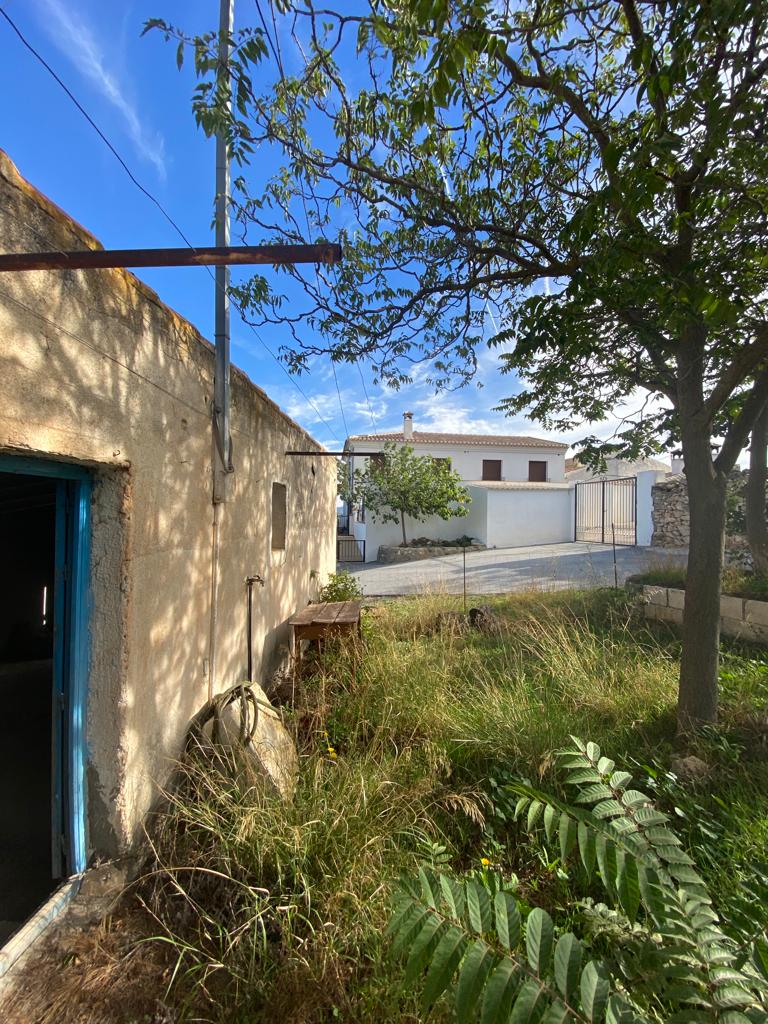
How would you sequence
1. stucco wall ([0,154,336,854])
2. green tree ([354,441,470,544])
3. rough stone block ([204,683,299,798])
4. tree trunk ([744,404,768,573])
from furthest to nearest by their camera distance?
green tree ([354,441,470,544]) < tree trunk ([744,404,768,573]) < rough stone block ([204,683,299,798]) < stucco wall ([0,154,336,854])

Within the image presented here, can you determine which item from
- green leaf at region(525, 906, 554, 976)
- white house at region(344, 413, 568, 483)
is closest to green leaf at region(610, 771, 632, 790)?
green leaf at region(525, 906, 554, 976)

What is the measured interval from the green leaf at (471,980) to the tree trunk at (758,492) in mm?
8024

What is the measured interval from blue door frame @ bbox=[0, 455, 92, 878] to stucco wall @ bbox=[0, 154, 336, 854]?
1.7 inches

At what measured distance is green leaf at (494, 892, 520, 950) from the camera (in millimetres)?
1033

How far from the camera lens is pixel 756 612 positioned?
17.3 feet

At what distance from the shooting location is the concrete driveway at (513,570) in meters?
9.81

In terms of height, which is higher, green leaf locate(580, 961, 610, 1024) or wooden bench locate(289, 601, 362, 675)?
green leaf locate(580, 961, 610, 1024)

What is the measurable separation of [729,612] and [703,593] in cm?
299

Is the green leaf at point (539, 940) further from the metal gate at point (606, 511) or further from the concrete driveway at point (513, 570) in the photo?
the metal gate at point (606, 511)

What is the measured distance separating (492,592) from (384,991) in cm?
829

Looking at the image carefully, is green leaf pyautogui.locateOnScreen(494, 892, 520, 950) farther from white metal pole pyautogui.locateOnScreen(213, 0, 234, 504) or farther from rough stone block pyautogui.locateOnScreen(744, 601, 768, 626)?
rough stone block pyautogui.locateOnScreen(744, 601, 768, 626)

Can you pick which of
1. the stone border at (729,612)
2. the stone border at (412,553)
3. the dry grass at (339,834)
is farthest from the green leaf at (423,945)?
the stone border at (412,553)

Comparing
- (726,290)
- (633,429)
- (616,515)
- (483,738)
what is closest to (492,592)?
(633,429)

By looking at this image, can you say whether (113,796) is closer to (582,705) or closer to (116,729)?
(116,729)
